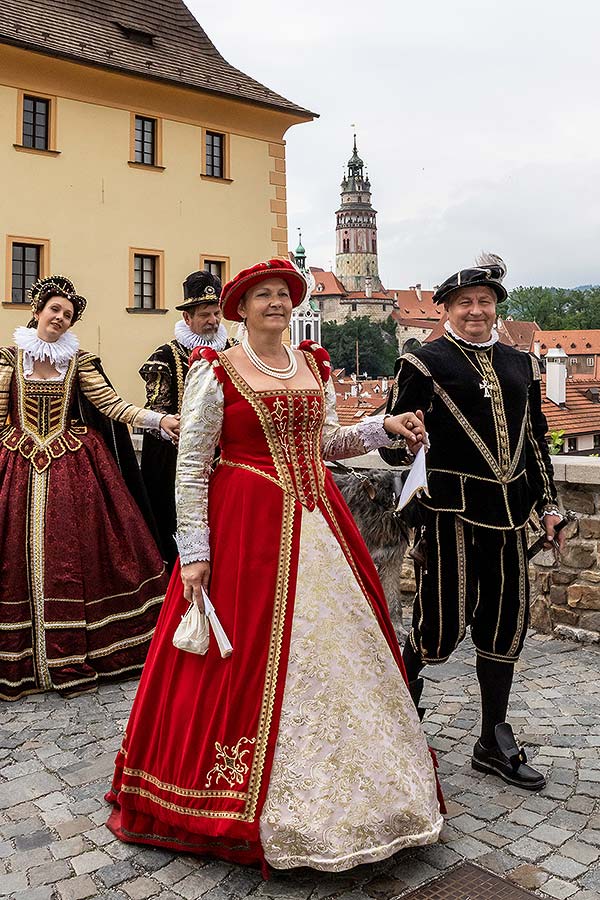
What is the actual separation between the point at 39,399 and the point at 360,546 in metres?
2.31

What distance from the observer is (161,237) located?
20203mm

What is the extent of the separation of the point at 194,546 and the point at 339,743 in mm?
754

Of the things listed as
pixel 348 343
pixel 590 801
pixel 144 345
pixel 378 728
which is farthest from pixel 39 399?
pixel 348 343

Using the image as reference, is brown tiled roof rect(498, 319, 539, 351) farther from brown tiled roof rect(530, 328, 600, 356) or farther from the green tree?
the green tree

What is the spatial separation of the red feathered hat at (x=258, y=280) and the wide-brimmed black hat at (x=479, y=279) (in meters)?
0.57

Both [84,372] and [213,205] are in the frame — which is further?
[213,205]

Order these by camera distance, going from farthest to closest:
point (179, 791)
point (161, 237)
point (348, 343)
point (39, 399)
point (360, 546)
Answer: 1. point (348, 343)
2. point (161, 237)
3. point (39, 399)
4. point (360, 546)
5. point (179, 791)

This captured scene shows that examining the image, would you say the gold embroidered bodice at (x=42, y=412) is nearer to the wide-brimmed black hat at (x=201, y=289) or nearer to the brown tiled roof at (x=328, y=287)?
the wide-brimmed black hat at (x=201, y=289)

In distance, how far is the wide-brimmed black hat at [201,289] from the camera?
201 inches

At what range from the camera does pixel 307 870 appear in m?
2.80

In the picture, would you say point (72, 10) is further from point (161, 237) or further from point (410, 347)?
point (410, 347)

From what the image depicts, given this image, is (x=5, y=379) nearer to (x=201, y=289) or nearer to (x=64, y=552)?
(x=64, y=552)

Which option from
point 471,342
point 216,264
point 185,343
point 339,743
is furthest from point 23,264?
point 339,743

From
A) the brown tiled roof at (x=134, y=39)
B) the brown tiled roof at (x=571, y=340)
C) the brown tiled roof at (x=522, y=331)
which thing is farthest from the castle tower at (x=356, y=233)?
the brown tiled roof at (x=134, y=39)
